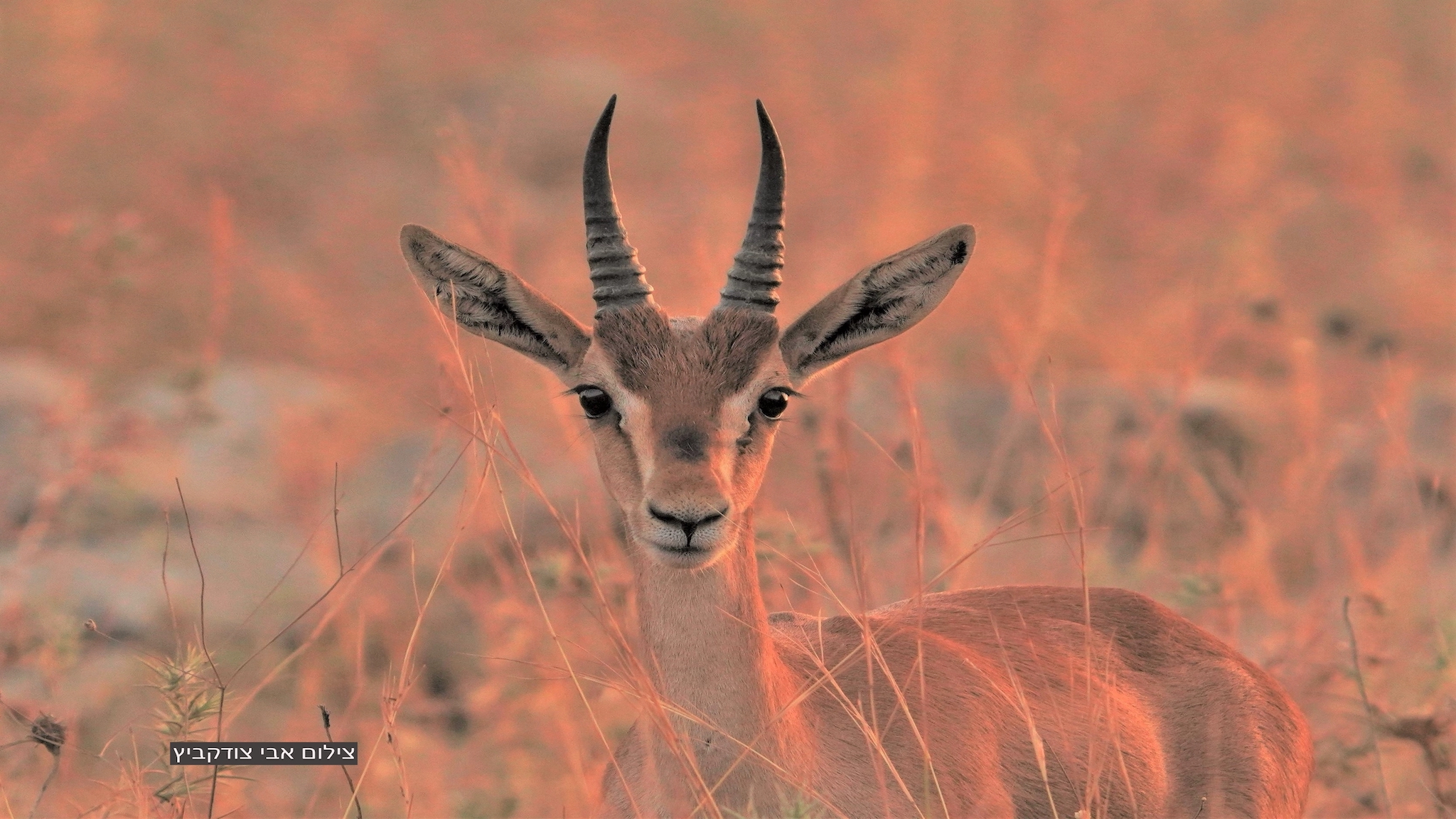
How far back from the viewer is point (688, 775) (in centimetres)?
449

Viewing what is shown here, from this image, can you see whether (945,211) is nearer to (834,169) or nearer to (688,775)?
(834,169)

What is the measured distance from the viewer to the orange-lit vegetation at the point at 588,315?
23.3ft

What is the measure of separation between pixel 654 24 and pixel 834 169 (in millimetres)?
6702

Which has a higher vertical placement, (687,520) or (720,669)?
(687,520)

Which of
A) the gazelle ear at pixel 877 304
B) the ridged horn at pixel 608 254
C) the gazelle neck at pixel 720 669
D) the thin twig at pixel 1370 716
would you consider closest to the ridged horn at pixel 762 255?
the gazelle ear at pixel 877 304

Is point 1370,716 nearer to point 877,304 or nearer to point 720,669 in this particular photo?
point 877,304

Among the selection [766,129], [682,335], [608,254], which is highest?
[766,129]

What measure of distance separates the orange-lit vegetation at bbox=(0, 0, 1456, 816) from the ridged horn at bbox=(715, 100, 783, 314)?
1.84 ft

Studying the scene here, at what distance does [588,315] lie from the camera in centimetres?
1221

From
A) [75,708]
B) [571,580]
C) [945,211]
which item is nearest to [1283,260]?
[945,211]

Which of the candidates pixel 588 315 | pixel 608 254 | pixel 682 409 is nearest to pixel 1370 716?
pixel 682 409

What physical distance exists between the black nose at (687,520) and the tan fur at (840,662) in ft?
0.03

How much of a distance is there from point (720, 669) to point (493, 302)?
1.52 m

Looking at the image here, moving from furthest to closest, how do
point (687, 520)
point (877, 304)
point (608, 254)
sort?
1. point (877, 304)
2. point (608, 254)
3. point (687, 520)
